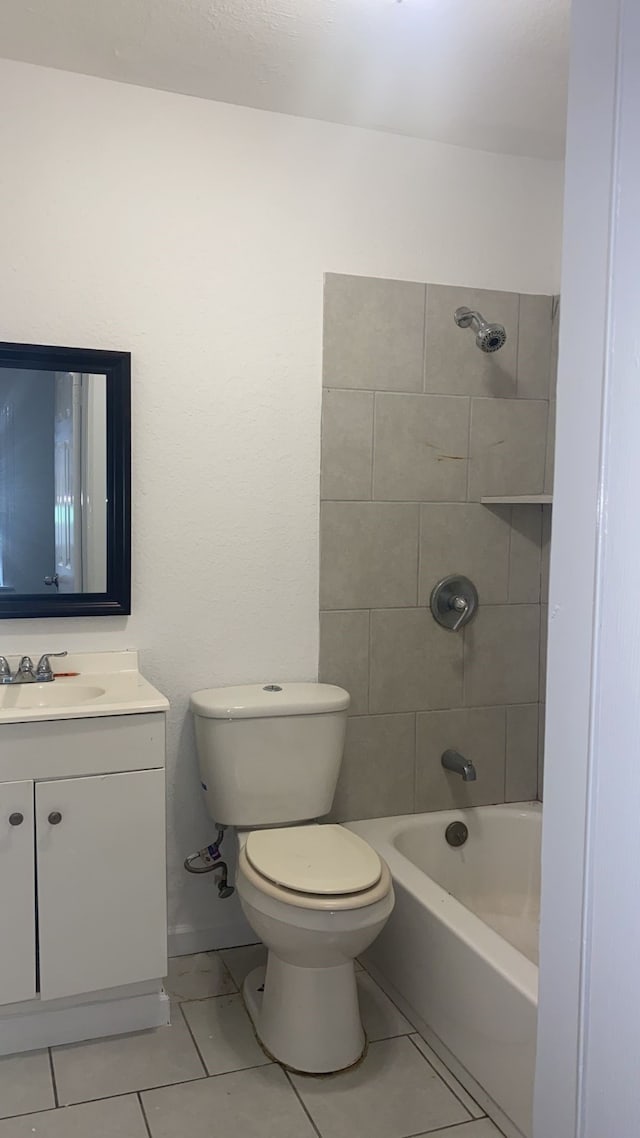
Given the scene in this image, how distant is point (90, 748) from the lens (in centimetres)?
204

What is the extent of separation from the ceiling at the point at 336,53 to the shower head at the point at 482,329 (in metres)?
0.53

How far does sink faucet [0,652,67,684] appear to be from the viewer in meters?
2.28

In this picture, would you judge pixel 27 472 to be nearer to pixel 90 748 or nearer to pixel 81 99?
pixel 90 748

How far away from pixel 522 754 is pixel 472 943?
3.25ft

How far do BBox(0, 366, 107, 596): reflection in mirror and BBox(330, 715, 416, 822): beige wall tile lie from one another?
90cm

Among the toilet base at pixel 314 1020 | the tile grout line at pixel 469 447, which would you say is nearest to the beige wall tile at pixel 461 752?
the tile grout line at pixel 469 447

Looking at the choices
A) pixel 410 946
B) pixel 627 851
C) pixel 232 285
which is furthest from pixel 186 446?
pixel 627 851

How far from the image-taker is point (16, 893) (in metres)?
2.00

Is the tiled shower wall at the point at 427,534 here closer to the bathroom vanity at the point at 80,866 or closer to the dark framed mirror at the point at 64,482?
the dark framed mirror at the point at 64,482

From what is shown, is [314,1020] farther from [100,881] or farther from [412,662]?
[412,662]

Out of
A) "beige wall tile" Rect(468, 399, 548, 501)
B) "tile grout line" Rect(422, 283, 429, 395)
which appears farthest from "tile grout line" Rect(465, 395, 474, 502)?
"tile grout line" Rect(422, 283, 429, 395)

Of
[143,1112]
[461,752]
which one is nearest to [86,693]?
[143,1112]

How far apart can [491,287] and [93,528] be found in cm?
143

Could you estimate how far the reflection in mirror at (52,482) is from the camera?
90.4 inches
